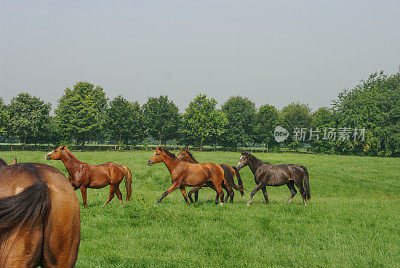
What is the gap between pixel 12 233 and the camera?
8.00ft

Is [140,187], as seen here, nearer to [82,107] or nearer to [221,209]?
[221,209]

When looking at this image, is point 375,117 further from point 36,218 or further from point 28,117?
point 28,117

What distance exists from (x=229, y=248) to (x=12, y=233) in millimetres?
5031

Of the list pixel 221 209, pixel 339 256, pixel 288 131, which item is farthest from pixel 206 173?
pixel 288 131

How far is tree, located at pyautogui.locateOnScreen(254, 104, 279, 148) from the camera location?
2842 inches

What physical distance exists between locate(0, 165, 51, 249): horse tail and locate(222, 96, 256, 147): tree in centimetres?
6763

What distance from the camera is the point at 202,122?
216 ft

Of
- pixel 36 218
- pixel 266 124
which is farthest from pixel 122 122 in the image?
pixel 36 218

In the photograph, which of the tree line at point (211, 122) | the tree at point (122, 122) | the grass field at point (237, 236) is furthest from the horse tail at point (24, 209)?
the tree at point (122, 122)

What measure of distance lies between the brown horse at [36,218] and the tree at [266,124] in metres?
71.2

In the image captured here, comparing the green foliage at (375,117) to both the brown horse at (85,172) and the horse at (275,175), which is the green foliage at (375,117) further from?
the brown horse at (85,172)

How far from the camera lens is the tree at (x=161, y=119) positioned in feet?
223

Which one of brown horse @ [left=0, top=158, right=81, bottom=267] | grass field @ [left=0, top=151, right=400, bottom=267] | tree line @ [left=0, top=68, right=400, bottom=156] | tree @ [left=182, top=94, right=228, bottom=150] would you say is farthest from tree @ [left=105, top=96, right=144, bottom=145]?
brown horse @ [left=0, top=158, right=81, bottom=267]

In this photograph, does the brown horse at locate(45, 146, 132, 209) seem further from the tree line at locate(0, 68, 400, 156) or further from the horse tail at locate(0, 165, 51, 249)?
the tree line at locate(0, 68, 400, 156)
